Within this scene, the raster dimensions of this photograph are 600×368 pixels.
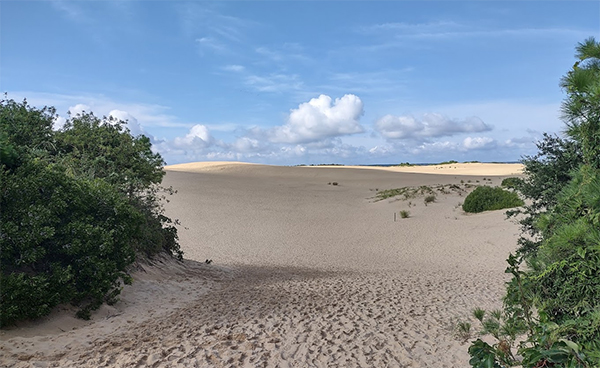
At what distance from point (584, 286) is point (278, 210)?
80.6 ft

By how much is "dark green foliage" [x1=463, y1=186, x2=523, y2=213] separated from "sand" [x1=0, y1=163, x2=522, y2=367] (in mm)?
1880

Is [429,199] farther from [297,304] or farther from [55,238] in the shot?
[55,238]

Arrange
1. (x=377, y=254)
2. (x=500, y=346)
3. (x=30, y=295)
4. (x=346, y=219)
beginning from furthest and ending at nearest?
1. (x=346, y=219)
2. (x=377, y=254)
3. (x=30, y=295)
4. (x=500, y=346)

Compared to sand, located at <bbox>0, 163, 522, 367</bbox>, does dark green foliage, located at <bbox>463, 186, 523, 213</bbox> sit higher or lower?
higher

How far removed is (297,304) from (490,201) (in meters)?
19.1

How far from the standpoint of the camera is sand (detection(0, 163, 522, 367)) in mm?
5465

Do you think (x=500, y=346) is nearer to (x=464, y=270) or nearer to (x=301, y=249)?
(x=464, y=270)

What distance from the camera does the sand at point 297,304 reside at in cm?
546

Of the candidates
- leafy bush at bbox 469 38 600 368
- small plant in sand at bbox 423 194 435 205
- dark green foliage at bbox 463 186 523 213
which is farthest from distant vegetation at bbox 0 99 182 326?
small plant in sand at bbox 423 194 435 205

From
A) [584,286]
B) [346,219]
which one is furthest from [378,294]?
[346,219]

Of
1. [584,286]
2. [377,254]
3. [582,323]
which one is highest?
[584,286]

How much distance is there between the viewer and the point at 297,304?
7.59 m

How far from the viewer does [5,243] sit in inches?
255

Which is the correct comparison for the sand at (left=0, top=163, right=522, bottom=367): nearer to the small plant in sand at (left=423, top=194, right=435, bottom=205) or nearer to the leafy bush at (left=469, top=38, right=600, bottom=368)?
the leafy bush at (left=469, top=38, right=600, bottom=368)
